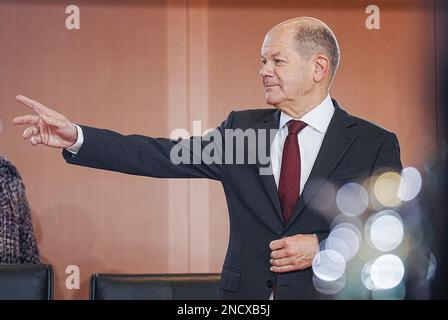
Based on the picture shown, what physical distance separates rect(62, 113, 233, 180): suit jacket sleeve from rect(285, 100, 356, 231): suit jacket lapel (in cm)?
31

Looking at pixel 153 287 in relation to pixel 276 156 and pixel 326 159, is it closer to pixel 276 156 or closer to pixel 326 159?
pixel 276 156

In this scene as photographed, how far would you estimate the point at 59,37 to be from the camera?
3344 millimetres

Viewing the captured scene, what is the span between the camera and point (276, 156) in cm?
218

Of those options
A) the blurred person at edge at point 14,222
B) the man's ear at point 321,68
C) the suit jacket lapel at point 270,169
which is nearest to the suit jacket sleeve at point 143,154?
the suit jacket lapel at point 270,169

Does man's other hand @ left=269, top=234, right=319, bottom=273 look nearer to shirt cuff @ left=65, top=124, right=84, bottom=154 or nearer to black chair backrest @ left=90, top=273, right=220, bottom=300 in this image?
black chair backrest @ left=90, top=273, right=220, bottom=300

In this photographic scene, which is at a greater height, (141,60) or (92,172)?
(141,60)

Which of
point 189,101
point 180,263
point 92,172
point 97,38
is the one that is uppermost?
point 97,38

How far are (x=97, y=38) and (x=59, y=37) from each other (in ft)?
0.54

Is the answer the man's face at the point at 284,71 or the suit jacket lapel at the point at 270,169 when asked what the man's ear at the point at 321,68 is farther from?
the suit jacket lapel at the point at 270,169

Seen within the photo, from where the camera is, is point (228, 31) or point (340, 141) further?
point (228, 31)
